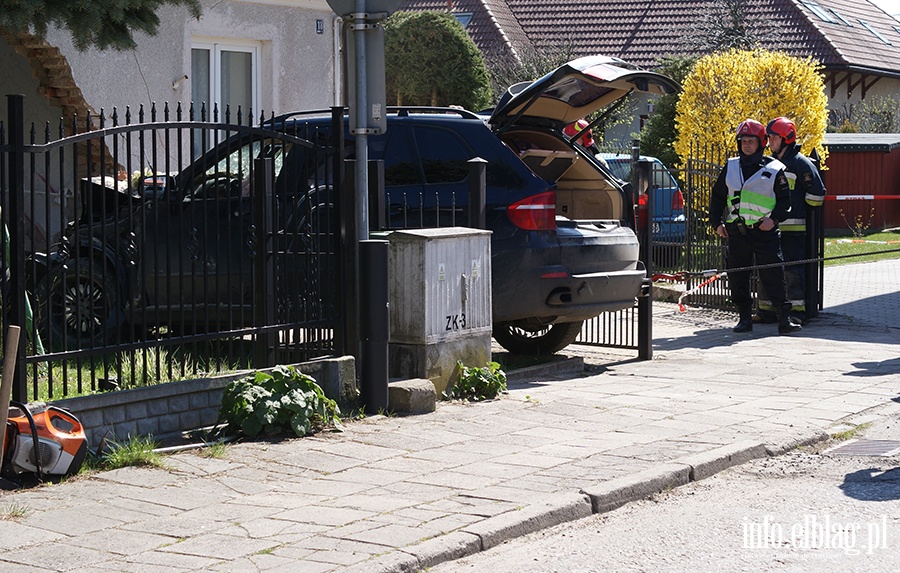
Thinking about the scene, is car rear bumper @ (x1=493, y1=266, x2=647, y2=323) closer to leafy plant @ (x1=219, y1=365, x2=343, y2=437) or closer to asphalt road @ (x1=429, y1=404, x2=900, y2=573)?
leafy plant @ (x1=219, y1=365, x2=343, y2=437)

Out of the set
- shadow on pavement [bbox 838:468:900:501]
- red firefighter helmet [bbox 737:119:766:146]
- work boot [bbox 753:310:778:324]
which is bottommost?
shadow on pavement [bbox 838:468:900:501]

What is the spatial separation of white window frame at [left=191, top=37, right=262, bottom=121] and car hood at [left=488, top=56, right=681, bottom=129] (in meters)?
6.30

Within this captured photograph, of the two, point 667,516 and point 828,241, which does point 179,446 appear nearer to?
point 667,516

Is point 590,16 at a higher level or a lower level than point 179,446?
higher

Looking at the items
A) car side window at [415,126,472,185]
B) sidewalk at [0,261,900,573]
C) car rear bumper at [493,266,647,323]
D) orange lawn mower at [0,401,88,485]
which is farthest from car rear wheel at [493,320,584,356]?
orange lawn mower at [0,401,88,485]

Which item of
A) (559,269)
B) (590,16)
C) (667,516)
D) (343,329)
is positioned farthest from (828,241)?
(667,516)

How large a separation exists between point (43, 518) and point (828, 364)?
732 cm

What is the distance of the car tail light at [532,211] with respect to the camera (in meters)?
9.84

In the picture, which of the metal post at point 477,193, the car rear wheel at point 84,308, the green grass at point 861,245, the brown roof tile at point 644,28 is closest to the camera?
the car rear wheel at point 84,308

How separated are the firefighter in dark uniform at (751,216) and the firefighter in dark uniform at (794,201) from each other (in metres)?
0.33

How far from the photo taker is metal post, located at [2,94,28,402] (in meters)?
6.70

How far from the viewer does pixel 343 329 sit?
872 centimetres

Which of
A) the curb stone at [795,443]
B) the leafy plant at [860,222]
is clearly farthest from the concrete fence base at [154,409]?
the leafy plant at [860,222]

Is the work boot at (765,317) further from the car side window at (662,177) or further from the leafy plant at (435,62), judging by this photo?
the leafy plant at (435,62)
